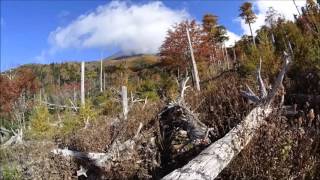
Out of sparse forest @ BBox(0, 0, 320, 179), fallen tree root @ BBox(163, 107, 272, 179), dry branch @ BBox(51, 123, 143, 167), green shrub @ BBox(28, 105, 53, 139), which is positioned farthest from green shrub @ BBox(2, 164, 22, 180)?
fallen tree root @ BBox(163, 107, 272, 179)

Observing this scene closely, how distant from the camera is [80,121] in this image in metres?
13.3

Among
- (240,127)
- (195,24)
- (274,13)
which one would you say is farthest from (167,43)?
(240,127)

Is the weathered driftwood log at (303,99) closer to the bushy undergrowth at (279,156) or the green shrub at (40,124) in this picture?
the bushy undergrowth at (279,156)

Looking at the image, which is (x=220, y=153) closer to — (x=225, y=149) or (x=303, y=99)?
(x=225, y=149)

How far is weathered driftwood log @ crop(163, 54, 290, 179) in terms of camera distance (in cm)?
485

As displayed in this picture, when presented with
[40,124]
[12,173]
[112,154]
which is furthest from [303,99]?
[40,124]

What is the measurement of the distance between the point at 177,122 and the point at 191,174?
3491mm

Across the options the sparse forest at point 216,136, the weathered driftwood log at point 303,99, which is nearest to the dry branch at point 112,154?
the sparse forest at point 216,136

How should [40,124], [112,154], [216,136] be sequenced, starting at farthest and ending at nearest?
[40,124]
[112,154]
[216,136]

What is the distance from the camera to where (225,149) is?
5.39m

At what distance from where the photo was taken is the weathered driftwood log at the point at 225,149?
485 cm

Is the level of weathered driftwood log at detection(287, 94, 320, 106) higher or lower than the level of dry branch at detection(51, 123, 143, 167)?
higher

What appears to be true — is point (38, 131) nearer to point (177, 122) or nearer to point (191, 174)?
point (177, 122)

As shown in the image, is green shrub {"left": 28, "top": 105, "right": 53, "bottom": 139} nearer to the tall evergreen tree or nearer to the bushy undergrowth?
the bushy undergrowth
